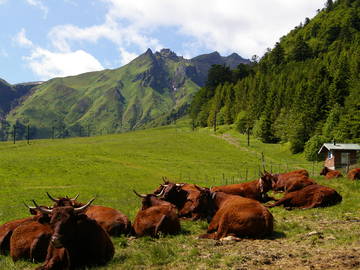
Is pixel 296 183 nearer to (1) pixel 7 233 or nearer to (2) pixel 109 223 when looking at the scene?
(2) pixel 109 223

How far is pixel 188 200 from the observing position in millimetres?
14320

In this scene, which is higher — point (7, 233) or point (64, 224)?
point (64, 224)

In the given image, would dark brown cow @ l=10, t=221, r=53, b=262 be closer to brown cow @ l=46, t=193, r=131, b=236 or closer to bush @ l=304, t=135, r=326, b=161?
brown cow @ l=46, t=193, r=131, b=236

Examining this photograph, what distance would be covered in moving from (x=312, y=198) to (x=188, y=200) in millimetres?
5279

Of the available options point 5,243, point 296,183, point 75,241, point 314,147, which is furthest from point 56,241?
point 314,147

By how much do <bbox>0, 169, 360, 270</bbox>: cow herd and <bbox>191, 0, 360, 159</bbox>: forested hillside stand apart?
5369 cm

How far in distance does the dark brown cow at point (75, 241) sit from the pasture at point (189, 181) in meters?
0.54

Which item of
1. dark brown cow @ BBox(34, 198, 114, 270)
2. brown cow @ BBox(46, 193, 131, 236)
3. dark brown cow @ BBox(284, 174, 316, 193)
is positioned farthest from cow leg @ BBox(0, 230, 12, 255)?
dark brown cow @ BBox(284, 174, 316, 193)

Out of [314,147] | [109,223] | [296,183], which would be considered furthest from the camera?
[314,147]

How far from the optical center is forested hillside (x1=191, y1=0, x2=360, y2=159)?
7025 cm

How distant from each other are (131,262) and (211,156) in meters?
64.7

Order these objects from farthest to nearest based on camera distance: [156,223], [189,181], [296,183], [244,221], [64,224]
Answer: [189,181] → [296,183] → [156,223] → [244,221] → [64,224]

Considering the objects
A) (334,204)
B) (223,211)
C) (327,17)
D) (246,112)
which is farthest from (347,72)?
(327,17)

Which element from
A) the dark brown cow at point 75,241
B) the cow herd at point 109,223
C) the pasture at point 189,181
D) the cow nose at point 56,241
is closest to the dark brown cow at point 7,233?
the cow herd at point 109,223
